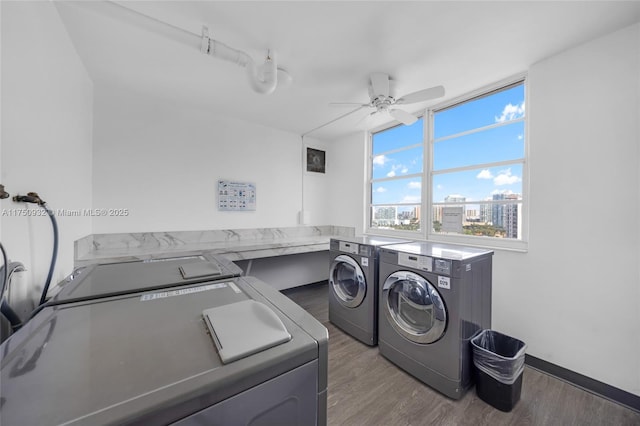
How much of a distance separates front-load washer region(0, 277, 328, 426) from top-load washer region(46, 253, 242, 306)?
10 cm

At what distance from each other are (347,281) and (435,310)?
1.05 meters

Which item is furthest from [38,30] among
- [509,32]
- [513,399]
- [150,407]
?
[513,399]

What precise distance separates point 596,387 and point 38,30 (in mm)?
4196

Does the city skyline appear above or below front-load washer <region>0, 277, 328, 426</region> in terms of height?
above

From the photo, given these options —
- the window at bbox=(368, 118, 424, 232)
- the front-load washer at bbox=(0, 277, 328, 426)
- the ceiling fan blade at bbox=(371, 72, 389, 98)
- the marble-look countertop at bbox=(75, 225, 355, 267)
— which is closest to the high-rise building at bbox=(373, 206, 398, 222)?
the window at bbox=(368, 118, 424, 232)

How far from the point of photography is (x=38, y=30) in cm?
123

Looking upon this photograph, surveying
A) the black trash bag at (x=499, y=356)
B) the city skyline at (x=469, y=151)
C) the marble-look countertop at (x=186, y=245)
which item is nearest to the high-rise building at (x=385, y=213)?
the city skyline at (x=469, y=151)

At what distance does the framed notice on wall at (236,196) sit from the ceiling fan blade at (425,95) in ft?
7.35

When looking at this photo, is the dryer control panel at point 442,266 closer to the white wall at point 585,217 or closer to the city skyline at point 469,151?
the white wall at point 585,217

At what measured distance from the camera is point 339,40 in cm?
171

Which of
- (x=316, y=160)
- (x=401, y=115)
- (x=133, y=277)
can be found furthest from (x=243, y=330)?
(x=316, y=160)

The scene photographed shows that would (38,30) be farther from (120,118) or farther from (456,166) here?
(456,166)

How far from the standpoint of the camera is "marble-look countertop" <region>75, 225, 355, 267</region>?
6.83 feet

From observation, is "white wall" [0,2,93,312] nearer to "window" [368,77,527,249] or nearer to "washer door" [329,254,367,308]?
"washer door" [329,254,367,308]
